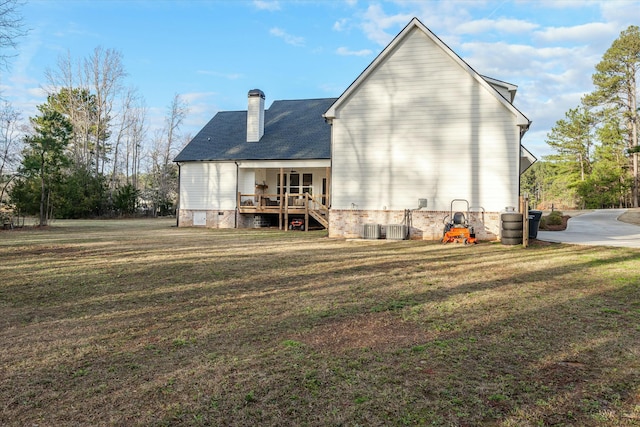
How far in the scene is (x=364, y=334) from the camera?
4.27 metres

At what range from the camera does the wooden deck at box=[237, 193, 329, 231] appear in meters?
20.9

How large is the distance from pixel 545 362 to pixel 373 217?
12.4 metres

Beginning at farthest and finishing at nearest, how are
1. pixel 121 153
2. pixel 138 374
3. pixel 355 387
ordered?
pixel 121 153 < pixel 138 374 < pixel 355 387

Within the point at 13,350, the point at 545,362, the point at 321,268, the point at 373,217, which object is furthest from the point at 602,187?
the point at 13,350

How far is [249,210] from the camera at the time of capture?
885 inches

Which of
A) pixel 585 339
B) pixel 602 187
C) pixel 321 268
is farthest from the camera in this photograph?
pixel 602 187

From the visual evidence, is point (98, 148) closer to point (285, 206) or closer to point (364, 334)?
point (285, 206)

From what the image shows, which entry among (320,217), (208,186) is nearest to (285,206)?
(320,217)

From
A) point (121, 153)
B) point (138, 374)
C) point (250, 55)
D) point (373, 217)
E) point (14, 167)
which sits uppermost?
point (250, 55)

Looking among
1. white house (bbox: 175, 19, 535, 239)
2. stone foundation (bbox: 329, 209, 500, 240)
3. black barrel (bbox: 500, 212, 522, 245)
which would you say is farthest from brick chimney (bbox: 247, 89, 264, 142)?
black barrel (bbox: 500, 212, 522, 245)

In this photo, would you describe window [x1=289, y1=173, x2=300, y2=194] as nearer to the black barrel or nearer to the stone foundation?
the stone foundation

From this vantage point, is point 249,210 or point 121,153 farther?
point 121,153

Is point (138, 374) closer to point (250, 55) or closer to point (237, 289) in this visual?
point (237, 289)

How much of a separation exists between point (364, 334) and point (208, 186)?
20.7 m
